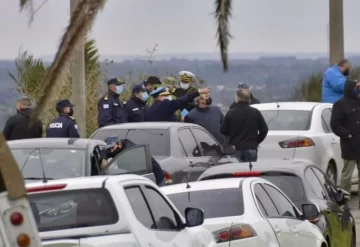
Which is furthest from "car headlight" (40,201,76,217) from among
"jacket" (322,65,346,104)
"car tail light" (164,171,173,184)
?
"jacket" (322,65,346,104)

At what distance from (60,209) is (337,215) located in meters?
5.60

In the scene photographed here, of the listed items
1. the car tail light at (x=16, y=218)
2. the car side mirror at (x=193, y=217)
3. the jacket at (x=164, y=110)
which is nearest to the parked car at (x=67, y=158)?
the car side mirror at (x=193, y=217)

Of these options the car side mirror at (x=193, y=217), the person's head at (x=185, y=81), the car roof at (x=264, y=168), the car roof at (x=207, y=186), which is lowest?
the car roof at (x=264, y=168)

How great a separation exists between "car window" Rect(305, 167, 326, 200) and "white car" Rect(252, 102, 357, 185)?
16.7 feet

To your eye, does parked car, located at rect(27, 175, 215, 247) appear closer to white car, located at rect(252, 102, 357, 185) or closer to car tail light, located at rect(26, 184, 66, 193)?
car tail light, located at rect(26, 184, 66, 193)

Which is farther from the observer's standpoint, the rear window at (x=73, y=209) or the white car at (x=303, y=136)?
the white car at (x=303, y=136)

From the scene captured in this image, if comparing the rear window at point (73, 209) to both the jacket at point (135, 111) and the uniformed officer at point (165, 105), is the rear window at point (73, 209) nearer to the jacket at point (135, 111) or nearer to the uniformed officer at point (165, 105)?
the uniformed officer at point (165, 105)

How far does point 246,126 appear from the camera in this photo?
16906mm

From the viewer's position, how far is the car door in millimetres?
12477

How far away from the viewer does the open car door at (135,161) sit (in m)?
12.8

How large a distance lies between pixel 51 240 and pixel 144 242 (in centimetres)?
63

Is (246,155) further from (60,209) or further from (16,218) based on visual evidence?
(16,218)

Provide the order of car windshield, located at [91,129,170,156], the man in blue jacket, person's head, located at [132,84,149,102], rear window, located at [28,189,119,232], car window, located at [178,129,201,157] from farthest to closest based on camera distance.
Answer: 1. the man in blue jacket
2. person's head, located at [132,84,149,102]
3. car window, located at [178,129,201,157]
4. car windshield, located at [91,129,170,156]
5. rear window, located at [28,189,119,232]

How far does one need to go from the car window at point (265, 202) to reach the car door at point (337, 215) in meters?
1.66
